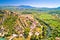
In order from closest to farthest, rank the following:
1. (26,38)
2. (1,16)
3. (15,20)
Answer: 1. (26,38)
2. (15,20)
3. (1,16)

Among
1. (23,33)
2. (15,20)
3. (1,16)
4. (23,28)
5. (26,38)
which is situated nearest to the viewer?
(26,38)

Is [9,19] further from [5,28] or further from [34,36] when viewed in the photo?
[34,36]

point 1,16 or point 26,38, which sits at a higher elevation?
point 1,16

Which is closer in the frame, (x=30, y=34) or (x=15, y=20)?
(x=30, y=34)

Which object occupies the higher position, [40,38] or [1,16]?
[1,16]

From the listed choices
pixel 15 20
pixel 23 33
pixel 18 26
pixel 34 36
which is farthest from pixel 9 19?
pixel 34 36

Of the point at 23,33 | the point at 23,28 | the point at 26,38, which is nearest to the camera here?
the point at 26,38

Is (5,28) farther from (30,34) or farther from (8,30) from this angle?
(30,34)

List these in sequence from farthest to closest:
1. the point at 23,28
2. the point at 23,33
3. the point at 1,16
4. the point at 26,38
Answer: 1. the point at 1,16
2. the point at 23,28
3. the point at 23,33
4. the point at 26,38

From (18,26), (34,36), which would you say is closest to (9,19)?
(18,26)
